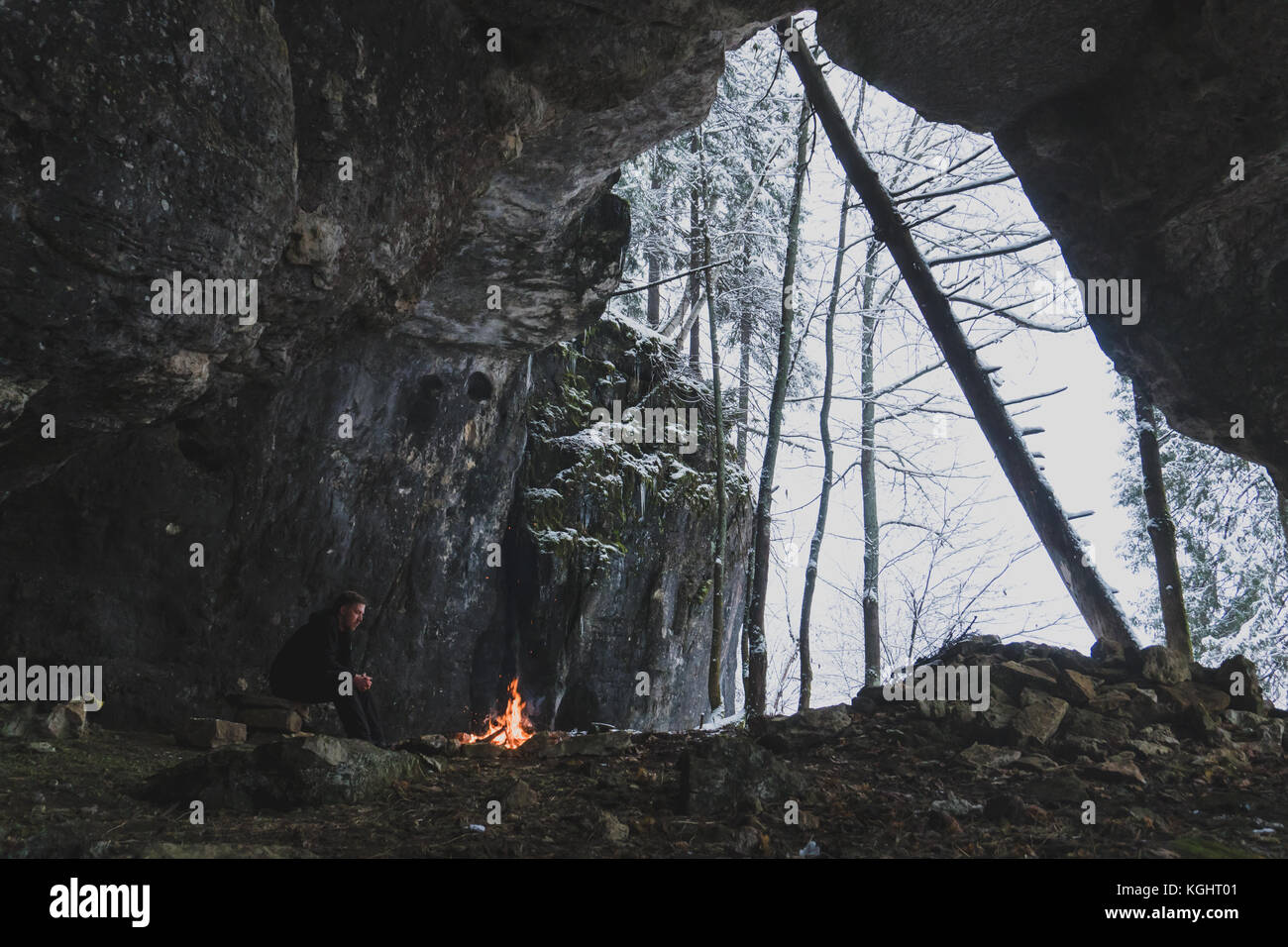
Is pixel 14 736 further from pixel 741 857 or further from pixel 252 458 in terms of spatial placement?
pixel 741 857

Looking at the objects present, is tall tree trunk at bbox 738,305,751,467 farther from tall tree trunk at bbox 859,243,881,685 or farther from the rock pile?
the rock pile

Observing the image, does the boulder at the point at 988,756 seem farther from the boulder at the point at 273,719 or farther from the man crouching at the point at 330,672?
the boulder at the point at 273,719

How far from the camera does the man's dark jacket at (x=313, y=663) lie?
7754 mm

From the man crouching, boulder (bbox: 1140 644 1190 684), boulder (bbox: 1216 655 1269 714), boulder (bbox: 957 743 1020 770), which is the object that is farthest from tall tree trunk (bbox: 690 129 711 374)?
boulder (bbox: 957 743 1020 770)

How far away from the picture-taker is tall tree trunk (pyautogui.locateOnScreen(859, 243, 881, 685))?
1492cm

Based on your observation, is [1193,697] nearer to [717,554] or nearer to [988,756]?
[988,756]

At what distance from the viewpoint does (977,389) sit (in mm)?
8625

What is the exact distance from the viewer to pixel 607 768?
5867 mm

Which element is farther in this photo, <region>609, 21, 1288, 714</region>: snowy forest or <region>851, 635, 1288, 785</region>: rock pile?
<region>609, 21, 1288, 714</region>: snowy forest

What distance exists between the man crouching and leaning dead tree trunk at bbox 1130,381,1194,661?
6.86 metres

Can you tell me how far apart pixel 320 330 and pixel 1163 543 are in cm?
727

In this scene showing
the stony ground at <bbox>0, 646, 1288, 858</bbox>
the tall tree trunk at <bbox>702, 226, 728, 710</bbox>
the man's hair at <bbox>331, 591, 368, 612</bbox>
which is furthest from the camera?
the tall tree trunk at <bbox>702, 226, 728, 710</bbox>

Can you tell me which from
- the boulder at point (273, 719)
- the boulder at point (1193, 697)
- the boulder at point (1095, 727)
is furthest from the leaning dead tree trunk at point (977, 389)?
the boulder at point (273, 719)
